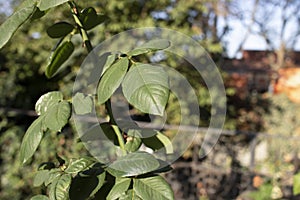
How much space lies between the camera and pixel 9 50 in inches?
226

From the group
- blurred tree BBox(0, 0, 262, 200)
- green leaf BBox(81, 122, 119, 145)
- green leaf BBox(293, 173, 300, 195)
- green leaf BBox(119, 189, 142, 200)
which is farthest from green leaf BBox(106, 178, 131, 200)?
blurred tree BBox(0, 0, 262, 200)

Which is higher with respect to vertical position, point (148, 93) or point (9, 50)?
point (9, 50)

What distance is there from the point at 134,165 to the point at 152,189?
2.0 inches

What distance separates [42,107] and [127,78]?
0.19 meters

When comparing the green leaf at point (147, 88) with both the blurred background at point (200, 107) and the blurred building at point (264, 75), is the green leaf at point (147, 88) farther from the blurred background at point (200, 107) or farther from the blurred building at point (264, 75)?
the blurred building at point (264, 75)

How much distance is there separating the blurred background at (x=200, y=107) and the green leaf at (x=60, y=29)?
1.98 meters

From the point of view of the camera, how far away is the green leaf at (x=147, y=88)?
A: 528mm

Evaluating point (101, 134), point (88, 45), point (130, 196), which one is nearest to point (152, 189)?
point (130, 196)

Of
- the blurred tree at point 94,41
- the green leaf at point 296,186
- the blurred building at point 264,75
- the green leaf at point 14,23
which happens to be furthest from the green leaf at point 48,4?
the blurred building at point 264,75

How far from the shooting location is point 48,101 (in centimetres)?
69

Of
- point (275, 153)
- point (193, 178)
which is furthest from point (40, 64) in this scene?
point (275, 153)

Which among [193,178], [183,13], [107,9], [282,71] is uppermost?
[107,9]

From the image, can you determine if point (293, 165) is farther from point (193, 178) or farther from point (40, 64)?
point (40, 64)

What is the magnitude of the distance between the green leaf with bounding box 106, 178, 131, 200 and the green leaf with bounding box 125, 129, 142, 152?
0.23ft
